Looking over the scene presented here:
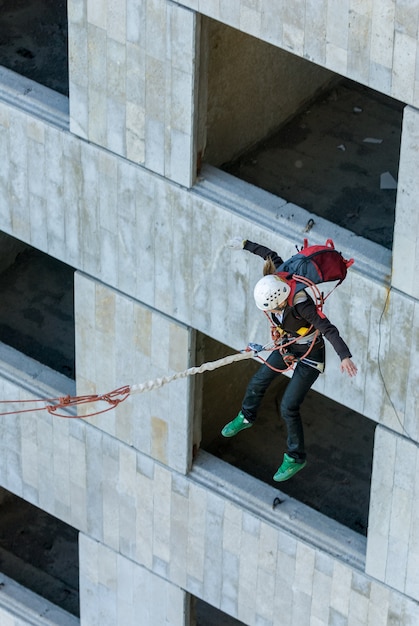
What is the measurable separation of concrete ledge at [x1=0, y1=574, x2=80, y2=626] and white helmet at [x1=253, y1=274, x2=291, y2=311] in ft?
40.8

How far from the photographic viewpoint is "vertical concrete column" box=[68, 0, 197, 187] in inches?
981

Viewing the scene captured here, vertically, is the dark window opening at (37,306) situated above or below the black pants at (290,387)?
below

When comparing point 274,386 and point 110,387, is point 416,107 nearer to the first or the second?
point 110,387

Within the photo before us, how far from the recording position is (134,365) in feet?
93.1

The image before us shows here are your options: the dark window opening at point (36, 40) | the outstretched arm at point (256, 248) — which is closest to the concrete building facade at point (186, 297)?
the outstretched arm at point (256, 248)

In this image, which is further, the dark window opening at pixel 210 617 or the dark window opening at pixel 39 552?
the dark window opening at pixel 39 552

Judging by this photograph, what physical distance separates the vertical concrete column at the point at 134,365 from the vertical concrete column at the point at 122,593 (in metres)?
2.62

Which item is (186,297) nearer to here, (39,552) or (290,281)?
(290,281)

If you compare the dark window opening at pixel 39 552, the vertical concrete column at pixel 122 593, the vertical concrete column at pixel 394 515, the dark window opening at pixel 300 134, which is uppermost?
the dark window opening at pixel 300 134

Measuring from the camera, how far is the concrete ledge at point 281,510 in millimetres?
27766

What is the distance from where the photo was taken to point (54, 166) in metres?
27.5

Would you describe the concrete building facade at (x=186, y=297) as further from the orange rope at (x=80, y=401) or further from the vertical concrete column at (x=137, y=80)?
the orange rope at (x=80, y=401)

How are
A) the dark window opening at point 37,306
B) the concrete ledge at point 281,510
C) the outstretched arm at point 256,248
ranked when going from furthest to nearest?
the dark window opening at point 37,306
the concrete ledge at point 281,510
the outstretched arm at point 256,248

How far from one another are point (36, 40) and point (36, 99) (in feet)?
13.2
